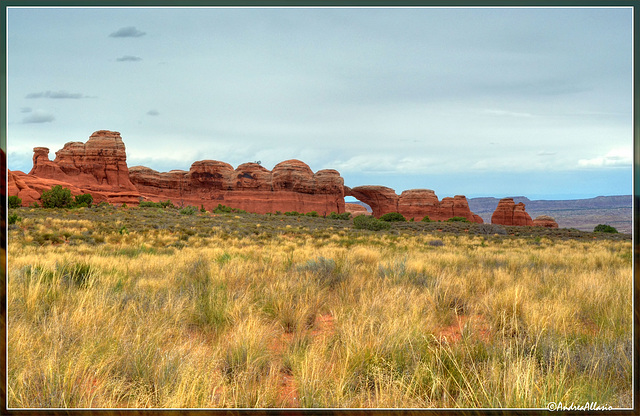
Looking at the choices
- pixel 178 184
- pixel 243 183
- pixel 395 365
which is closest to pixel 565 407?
pixel 395 365

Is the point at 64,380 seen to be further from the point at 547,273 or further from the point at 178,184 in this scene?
the point at 178,184

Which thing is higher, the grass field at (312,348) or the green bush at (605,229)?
the grass field at (312,348)

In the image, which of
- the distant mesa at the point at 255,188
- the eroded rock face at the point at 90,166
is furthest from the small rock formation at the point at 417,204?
the eroded rock face at the point at 90,166

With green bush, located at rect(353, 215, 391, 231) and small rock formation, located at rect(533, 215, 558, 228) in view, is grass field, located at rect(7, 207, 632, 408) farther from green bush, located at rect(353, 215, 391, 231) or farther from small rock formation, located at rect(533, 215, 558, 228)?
small rock formation, located at rect(533, 215, 558, 228)

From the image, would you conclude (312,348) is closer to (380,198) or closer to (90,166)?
(380,198)

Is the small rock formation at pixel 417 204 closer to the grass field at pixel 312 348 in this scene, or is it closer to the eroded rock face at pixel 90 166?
the eroded rock face at pixel 90 166

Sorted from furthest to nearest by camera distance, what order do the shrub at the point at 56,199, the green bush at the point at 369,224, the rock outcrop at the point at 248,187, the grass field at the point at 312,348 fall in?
the rock outcrop at the point at 248,187
the shrub at the point at 56,199
the green bush at the point at 369,224
the grass field at the point at 312,348

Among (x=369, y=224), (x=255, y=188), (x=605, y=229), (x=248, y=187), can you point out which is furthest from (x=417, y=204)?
(x=369, y=224)
